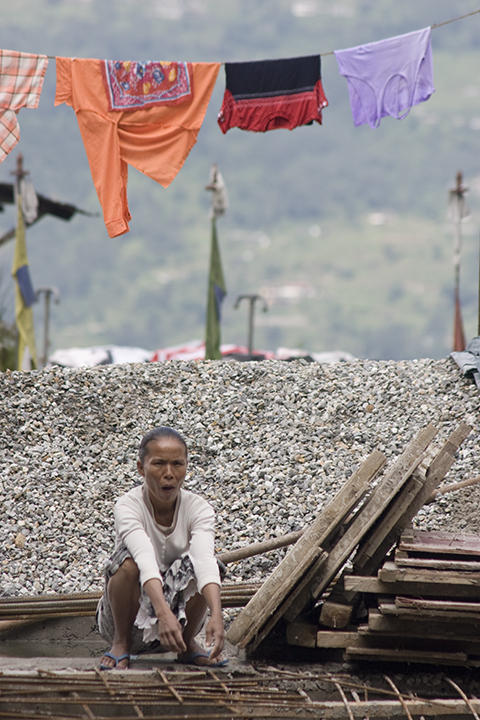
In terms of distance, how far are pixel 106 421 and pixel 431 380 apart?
277 centimetres

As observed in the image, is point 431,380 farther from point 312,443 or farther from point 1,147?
point 1,147

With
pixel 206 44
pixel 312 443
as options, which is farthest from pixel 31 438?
pixel 206 44

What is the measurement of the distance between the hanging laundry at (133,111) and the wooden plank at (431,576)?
16.4 ft

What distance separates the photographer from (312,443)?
7676mm

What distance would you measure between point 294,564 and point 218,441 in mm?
3390

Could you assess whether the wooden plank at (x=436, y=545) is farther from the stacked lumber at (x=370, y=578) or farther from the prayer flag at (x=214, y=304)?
the prayer flag at (x=214, y=304)

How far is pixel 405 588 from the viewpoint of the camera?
168 inches

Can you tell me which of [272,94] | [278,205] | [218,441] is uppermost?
[278,205]

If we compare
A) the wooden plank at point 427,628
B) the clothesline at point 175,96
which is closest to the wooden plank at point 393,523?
the wooden plank at point 427,628

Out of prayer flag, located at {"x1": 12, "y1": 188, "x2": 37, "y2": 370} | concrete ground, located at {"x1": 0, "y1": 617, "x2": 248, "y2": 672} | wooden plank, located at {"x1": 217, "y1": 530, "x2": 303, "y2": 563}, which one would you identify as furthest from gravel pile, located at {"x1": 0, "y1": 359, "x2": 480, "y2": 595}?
prayer flag, located at {"x1": 12, "y1": 188, "x2": 37, "y2": 370}

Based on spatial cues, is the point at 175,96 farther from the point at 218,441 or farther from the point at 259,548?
the point at 259,548

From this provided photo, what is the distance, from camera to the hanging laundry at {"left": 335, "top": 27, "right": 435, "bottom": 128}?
8.47 meters

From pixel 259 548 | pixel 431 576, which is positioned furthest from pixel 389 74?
pixel 431 576

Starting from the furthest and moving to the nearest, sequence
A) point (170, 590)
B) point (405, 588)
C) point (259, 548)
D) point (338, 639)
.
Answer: point (259, 548), point (338, 639), point (405, 588), point (170, 590)
